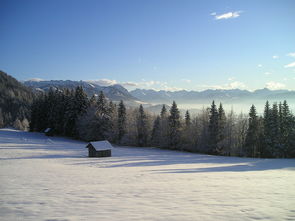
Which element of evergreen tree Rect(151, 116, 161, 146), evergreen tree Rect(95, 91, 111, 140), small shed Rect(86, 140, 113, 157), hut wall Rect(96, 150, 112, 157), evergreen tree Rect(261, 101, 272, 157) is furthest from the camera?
evergreen tree Rect(151, 116, 161, 146)

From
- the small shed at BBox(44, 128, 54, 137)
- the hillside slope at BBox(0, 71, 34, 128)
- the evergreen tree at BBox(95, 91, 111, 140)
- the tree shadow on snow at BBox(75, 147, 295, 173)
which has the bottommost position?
the tree shadow on snow at BBox(75, 147, 295, 173)

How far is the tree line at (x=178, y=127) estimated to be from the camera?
42.2m

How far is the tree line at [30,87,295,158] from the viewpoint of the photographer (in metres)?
42.2

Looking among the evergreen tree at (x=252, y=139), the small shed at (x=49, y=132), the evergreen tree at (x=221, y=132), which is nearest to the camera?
the evergreen tree at (x=252, y=139)

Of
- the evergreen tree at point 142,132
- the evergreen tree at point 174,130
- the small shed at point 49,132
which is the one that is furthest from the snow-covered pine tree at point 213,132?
the small shed at point 49,132

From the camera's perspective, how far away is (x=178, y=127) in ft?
162

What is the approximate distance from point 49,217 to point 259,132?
49710 mm

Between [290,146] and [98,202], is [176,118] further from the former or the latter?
[98,202]

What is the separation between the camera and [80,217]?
6297 millimetres

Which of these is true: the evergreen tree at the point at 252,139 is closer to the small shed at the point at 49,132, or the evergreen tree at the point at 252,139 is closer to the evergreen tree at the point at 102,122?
the evergreen tree at the point at 102,122

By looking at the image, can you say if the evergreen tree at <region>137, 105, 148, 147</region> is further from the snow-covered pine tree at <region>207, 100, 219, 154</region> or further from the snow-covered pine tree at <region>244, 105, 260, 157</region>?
the snow-covered pine tree at <region>244, 105, 260, 157</region>

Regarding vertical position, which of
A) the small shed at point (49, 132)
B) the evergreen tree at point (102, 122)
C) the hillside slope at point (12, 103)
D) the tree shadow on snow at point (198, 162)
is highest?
the hillside slope at point (12, 103)

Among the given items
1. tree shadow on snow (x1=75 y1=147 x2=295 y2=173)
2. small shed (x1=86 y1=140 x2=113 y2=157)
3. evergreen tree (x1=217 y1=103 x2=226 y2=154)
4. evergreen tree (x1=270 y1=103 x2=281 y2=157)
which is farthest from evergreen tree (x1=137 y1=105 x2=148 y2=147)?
evergreen tree (x1=270 y1=103 x2=281 y2=157)

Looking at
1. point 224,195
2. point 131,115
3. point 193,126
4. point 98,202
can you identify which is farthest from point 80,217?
point 131,115
